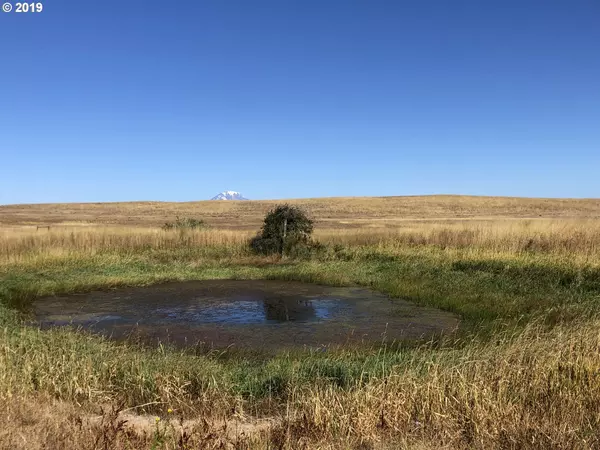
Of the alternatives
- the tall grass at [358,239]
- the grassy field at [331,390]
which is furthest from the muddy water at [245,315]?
the tall grass at [358,239]

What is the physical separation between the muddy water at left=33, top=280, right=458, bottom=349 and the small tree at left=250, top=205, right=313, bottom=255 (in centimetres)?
532

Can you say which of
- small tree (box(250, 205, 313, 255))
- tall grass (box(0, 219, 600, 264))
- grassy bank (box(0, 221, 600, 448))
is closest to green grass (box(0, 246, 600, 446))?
grassy bank (box(0, 221, 600, 448))

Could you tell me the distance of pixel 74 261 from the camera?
18797 millimetres

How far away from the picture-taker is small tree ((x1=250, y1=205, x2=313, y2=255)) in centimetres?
2152

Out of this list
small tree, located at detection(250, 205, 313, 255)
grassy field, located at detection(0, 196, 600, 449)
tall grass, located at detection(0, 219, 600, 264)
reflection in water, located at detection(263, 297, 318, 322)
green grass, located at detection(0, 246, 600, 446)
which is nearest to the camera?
grassy field, located at detection(0, 196, 600, 449)

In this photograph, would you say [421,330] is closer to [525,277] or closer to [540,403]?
[540,403]

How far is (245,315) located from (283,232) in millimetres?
9765

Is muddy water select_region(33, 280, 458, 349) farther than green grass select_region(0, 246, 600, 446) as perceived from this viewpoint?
Yes

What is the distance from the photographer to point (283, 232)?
21.6 meters

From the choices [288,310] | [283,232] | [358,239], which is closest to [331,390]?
[288,310]

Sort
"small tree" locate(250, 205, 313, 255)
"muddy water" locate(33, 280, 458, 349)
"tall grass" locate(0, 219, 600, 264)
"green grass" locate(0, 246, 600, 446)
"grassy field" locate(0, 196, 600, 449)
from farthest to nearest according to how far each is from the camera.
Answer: "small tree" locate(250, 205, 313, 255) < "tall grass" locate(0, 219, 600, 264) < "muddy water" locate(33, 280, 458, 349) < "green grass" locate(0, 246, 600, 446) < "grassy field" locate(0, 196, 600, 449)

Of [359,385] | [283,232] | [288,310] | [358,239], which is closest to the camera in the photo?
[359,385]

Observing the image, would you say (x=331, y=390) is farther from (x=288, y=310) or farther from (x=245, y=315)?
(x=288, y=310)

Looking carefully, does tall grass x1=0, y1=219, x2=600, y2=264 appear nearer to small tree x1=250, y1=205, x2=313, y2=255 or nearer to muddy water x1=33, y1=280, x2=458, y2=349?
small tree x1=250, y1=205, x2=313, y2=255
